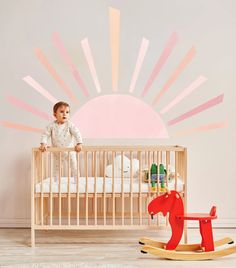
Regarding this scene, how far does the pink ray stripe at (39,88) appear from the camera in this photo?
4.40 m

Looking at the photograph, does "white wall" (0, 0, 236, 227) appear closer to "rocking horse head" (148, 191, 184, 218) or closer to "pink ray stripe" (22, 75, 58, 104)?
"pink ray stripe" (22, 75, 58, 104)

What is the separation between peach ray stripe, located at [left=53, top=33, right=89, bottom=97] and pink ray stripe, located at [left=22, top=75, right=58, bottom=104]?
0.78ft

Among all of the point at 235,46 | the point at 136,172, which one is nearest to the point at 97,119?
the point at 136,172

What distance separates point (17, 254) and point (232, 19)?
246cm

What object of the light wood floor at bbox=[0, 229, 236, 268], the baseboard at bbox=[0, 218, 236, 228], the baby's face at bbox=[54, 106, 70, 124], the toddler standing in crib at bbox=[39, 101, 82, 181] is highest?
the baby's face at bbox=[54, 106, 70, 124]

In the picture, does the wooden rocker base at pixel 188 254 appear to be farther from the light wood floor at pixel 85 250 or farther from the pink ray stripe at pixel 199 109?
the pink ray stripe at pixel 199 109

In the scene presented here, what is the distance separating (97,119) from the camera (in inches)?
174

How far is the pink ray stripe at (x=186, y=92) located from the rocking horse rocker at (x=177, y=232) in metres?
1.13

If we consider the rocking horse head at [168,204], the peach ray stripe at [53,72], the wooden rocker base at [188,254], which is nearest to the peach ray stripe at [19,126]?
the peach ray stripe at [53,72]

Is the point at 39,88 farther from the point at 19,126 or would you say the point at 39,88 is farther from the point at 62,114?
the point at 62,114

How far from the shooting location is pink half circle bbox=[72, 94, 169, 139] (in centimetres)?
442

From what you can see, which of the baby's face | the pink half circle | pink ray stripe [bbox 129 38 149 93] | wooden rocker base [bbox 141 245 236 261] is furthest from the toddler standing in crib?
wooden rocker base [bbox 141 245 236 261]

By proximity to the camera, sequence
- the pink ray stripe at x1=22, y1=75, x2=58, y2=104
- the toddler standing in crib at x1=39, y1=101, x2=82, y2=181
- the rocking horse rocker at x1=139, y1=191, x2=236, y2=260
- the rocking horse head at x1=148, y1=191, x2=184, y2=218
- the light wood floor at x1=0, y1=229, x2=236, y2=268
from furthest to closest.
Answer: the pink ray stripe at x1=22, y1=75, x2=58, y2=104 → the toddler standing in crib at x1=39, y1=101, x2=82, y2=181 → the rocking horse head at x1=148, y1=191, x2=184, y2=218 → the rocking horse rocker at x1=139, y1=191, x2=236, y2=260 → the light wood floor at x1=0, y1=229, x2=236, y2=268

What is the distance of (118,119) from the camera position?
4422 millimetres
